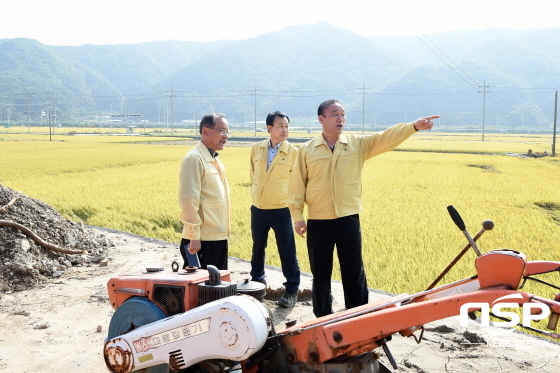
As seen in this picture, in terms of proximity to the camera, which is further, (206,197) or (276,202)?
(276,202)

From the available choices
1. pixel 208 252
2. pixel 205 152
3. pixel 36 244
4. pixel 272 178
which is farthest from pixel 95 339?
pixel 36 244

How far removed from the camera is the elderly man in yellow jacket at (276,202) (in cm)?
500

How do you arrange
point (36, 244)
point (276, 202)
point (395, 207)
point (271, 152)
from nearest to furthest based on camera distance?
point (276, 202), point (271, 152), point (36, 244), point (395, 207)

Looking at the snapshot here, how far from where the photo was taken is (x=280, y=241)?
16.5 feet

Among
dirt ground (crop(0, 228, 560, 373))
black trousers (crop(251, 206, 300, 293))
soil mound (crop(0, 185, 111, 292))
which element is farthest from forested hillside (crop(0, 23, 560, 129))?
dirt ground (crop(0, 228, 560, 373))

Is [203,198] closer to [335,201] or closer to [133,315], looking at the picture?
[335,201]

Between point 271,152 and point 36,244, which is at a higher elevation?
point 271,152

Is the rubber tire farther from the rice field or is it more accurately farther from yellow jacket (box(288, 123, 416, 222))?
the rice field

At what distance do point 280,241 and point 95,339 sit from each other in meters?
1.67

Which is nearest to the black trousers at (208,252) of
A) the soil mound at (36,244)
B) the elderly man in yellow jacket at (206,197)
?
the elderly man in yellow jacket at (206,197)

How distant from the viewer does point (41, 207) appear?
732 centimetres

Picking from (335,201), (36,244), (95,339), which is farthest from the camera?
(36,244)

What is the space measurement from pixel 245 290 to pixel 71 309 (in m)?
2.48

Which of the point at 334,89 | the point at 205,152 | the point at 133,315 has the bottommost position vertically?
the point at 133,315
